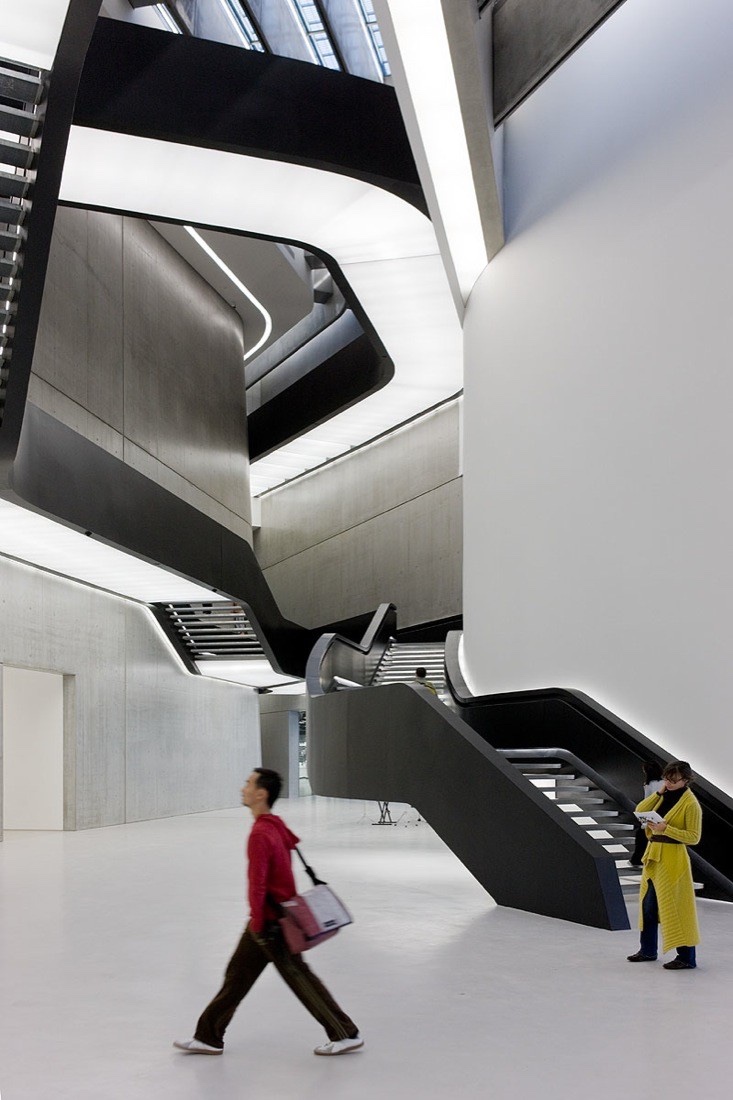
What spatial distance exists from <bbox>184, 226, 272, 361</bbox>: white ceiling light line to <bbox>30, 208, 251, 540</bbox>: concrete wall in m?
0.66

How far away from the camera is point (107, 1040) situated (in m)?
5.26

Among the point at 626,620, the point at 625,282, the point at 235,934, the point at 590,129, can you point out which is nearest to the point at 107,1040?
the point at 235,934

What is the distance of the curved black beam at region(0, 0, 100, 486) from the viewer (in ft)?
30.3

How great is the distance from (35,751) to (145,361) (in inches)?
313

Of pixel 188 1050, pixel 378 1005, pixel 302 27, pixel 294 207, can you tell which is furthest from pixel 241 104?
pixel 188 1050

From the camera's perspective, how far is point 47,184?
33.5 feet

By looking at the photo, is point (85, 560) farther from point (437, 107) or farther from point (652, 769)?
point (652, 769)

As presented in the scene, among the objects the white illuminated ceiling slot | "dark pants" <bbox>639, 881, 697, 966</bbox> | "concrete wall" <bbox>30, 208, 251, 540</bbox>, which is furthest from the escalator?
"concrete wall" <bbox>30, 208, 251, 540</bbox>

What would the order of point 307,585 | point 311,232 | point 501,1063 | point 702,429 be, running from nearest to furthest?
point 501,1063, point 702,429, point 311,232, point 307,585

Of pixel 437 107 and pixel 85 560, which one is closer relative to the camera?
pixel 437 107

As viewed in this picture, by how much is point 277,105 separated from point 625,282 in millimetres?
5632

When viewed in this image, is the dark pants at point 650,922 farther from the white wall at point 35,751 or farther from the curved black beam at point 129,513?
the white wall at point 35,751

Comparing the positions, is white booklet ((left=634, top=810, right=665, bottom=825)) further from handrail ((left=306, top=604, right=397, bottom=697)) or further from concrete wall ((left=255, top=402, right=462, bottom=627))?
concrete wall ((left=255, top=402, right=462, bottom=627))

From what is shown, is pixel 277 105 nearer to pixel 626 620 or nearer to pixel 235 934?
pixel 626 620
